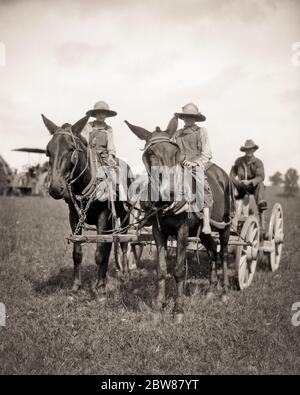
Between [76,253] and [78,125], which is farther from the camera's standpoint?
[76,253]

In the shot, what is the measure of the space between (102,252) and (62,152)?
1.97 m

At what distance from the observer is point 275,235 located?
9680mm

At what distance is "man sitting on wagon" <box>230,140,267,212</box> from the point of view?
9.59 meters

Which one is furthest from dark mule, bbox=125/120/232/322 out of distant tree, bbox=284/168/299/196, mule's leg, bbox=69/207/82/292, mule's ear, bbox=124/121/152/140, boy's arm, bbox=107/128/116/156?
distant tree, bbox=284/168/299/196

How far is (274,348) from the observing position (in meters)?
4.76

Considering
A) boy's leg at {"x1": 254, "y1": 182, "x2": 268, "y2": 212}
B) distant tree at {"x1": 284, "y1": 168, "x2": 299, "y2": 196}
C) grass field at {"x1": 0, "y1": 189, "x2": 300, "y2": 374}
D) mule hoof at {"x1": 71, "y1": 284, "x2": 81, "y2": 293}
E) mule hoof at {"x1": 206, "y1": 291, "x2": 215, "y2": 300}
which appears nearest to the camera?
grass field at {"x1": 0, "y1": 189, "x2": 300, "y2": 374}

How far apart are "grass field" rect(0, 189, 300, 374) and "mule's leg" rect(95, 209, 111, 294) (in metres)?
0.28

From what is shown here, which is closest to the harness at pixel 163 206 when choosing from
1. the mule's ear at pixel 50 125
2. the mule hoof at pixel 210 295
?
the mule's ear at pixel 50 125

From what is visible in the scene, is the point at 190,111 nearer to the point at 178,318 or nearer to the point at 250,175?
the point at 178,318

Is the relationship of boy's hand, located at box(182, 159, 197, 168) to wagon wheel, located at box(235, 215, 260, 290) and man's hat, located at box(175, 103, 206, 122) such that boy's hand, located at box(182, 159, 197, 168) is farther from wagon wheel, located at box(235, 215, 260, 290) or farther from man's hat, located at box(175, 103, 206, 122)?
wagon wheel, located at box(235, 215, 260, 290)

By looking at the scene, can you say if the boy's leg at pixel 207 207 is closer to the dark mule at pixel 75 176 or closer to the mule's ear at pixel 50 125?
the dark mule at pixel 75 176

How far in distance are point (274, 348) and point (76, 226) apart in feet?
11.3

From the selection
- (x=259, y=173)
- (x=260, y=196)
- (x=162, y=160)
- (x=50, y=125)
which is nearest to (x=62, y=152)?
(x=50, y=125)
